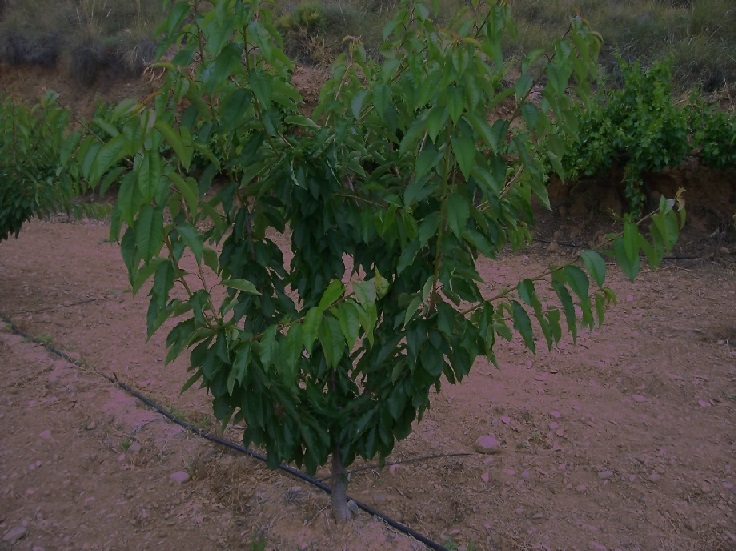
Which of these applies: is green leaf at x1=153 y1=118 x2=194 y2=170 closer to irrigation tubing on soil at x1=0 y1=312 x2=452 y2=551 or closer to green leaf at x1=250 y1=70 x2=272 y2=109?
green leaf at x1=250 y1=70 x2=272 y2=109

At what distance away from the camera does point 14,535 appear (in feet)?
9.02

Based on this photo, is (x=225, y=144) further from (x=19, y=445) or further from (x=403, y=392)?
(x=19, y=445)

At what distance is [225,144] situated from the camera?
206 centimetres

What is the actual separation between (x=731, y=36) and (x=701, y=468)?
6.85m

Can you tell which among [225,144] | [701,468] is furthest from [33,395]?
[701,468]

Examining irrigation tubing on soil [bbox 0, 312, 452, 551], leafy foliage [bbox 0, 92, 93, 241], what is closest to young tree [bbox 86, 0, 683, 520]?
irrigation tubing on soil [bbox 0, 312, 452, 551]

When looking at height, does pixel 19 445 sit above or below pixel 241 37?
below

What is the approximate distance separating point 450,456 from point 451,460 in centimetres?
3

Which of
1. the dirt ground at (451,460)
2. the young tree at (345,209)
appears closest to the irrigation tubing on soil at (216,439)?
the dirt ground at (451,460)

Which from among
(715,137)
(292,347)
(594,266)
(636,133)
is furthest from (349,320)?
(715,137)

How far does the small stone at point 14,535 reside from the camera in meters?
2.73

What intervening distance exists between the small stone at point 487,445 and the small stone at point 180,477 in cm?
143

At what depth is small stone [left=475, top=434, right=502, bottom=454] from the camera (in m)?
3.43

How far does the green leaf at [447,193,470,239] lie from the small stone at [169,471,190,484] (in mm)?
2051
